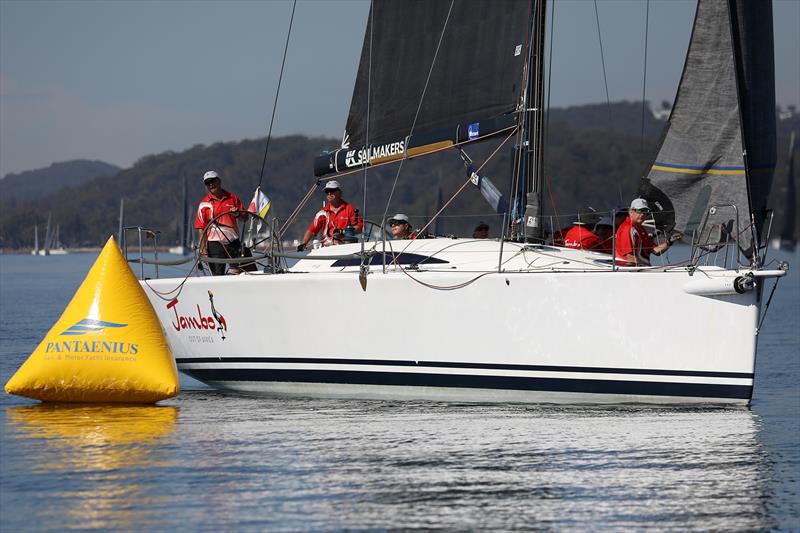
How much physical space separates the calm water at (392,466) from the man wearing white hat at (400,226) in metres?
2.28

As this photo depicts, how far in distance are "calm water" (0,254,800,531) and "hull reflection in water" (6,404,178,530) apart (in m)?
0.02

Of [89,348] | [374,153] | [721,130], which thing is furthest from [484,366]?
[89,348]

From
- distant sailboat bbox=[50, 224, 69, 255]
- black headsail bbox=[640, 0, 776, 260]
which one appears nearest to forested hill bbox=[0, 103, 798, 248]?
distant sailboat bbox=[50, 224, 69, 255]

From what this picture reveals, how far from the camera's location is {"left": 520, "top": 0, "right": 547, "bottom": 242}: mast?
11031 mm

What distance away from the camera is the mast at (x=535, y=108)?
434 inches

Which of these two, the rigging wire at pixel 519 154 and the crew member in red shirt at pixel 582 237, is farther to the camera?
the crew member in red shirt at pixel 582 237

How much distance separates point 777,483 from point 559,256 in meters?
3.50

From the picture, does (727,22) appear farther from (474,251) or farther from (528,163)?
(474,251)

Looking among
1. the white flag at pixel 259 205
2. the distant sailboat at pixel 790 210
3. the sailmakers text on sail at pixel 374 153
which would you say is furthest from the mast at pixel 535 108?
the distant sailboat at pixel 790 210

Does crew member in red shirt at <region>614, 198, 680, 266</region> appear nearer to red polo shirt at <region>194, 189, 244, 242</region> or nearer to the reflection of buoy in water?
red polo shirt at <region>194, 189, 244, 242</region>

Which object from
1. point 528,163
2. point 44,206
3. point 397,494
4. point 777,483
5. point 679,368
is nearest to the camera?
point 397,494

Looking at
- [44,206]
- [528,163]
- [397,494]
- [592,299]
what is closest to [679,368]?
[592,299]

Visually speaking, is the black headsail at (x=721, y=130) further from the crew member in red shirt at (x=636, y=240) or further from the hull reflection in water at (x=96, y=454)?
the hull reflection in water at (x=96, y=454)

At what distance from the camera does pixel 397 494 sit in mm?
6969
